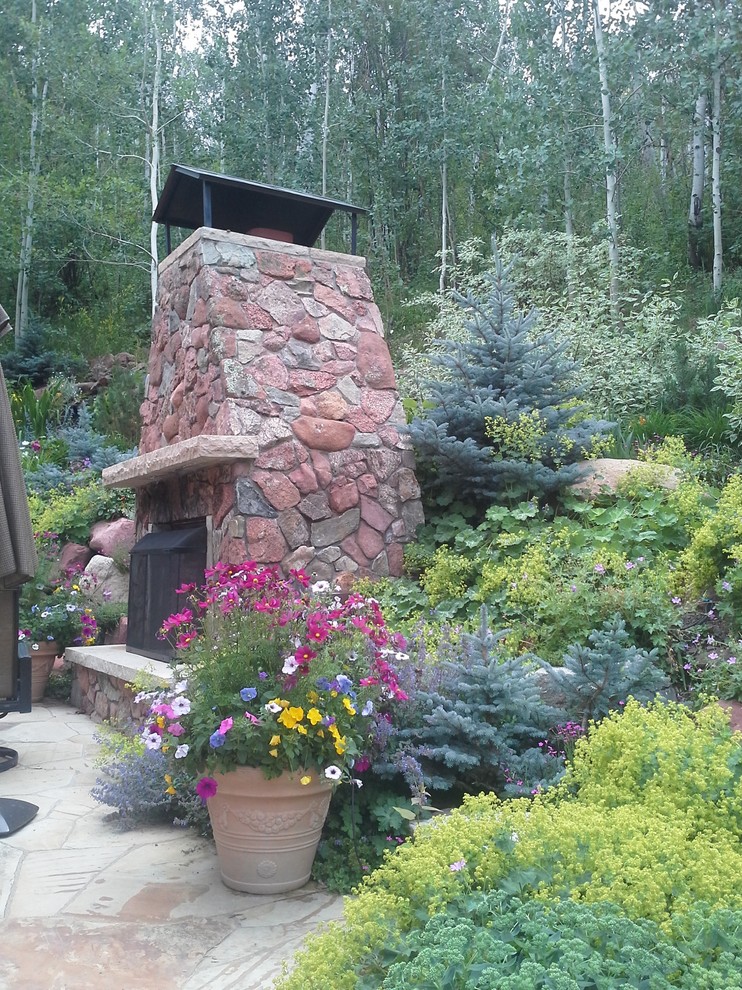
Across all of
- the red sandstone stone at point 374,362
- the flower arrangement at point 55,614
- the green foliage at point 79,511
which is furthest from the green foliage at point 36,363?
the red sandstone stone at point 374,362

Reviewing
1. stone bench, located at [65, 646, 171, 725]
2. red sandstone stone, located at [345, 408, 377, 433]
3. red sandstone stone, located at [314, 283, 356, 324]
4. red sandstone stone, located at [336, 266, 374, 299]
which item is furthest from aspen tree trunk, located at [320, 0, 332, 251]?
stone bench, located at [65, 646, 171, 725]

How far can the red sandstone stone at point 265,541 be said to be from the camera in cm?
483

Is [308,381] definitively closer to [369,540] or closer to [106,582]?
[369,540]

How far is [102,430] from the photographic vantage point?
10836 mm

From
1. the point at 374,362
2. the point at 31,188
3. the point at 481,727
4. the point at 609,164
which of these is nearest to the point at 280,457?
the point at 374,362

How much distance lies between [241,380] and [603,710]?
114 inches

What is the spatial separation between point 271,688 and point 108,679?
316cm

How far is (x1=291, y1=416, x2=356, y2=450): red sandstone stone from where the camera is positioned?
5.15m

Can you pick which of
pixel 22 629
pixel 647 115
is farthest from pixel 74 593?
pixel 647 115

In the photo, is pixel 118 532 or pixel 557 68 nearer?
pixel 118 532

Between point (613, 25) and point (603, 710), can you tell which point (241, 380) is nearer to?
point (603, 710)

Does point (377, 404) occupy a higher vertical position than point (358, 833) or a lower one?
higher

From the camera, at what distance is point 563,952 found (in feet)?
4.59

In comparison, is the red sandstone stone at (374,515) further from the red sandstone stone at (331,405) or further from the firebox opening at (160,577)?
the firebox opening at (160,577)
